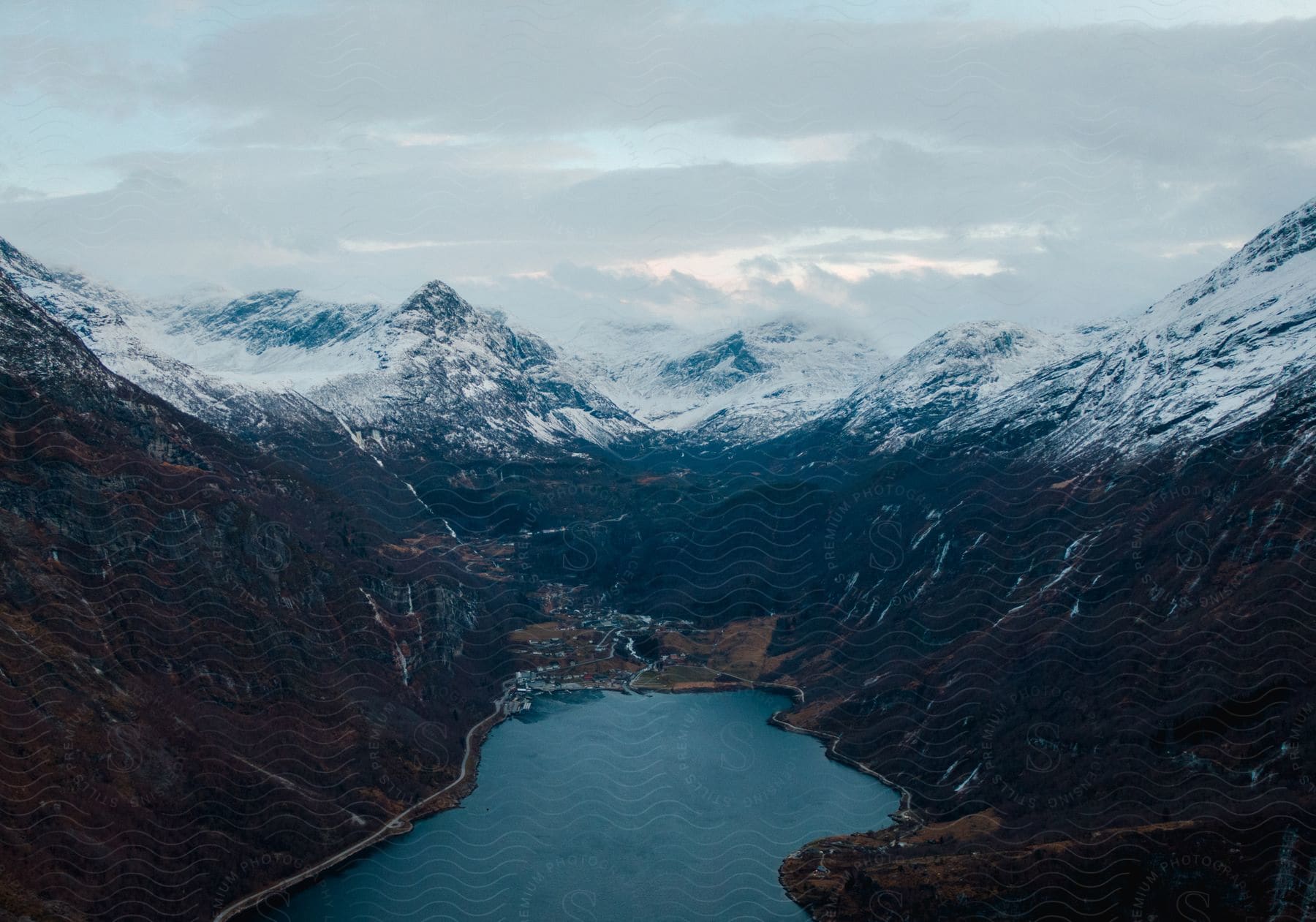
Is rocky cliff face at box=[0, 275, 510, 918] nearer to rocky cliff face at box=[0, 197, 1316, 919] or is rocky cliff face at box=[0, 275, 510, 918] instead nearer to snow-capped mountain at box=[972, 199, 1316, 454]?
rocky cliff face at box=[0, 197, 1316, 919]

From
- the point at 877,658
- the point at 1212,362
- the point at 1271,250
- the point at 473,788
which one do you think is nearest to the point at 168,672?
the point at 473,788

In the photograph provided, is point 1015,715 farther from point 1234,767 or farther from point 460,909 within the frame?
point 460,909

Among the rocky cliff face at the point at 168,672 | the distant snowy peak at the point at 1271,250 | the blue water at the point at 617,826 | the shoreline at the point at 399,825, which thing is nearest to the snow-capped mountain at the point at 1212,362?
the distant snowy peak at the point at 1271,250

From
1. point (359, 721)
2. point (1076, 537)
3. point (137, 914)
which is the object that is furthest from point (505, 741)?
point (1076, 537)

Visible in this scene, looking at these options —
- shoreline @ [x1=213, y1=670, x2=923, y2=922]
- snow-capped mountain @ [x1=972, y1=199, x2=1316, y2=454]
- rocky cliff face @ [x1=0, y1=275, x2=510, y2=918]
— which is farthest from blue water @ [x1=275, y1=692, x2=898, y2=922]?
Answer: snow-capped mountain @ [x1=972, y1=199, x2=1316, y2=454]

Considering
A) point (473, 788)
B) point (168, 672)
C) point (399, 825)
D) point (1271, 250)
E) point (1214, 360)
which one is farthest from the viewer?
point (1271, 250)

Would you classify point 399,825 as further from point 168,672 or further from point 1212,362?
point 1212,362
